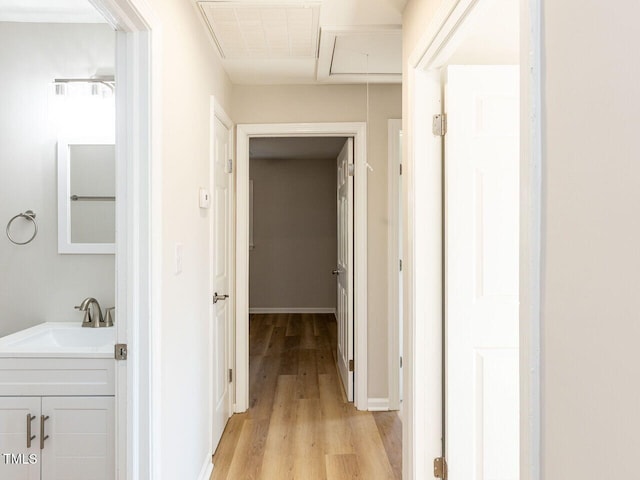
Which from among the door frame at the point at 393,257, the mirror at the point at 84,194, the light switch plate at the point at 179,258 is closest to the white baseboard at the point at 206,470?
the light switch plate at the point at 179,258

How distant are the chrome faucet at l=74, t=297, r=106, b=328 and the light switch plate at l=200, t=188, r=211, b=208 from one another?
68cm

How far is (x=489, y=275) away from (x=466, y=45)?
35.3 inches

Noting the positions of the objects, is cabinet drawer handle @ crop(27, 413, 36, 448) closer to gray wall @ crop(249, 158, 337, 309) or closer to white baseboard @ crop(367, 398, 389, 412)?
white baseboard @ crop(367, 398, 389, 412)

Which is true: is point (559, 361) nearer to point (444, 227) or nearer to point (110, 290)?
point (444, 227)

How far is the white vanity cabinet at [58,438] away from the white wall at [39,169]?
48 centimetres

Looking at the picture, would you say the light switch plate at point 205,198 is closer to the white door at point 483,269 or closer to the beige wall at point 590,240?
the white door at point 483,269

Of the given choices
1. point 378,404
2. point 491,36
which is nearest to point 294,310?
point 378,404

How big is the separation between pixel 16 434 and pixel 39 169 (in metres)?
1.11

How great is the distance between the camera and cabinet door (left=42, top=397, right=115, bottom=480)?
4.94ft

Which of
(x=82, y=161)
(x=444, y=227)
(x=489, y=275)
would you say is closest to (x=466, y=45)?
(x=444, y=227)

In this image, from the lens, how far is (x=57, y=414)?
4.96 feet

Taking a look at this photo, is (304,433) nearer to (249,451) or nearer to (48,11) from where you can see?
(249,451)

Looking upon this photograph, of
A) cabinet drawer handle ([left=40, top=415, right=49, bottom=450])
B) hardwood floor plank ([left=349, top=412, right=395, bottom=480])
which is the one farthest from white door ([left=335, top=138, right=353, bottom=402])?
cabinet drawer handle ([left=40, top=415, right=49, bottom=450])

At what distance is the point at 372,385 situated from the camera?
10.1 ft
